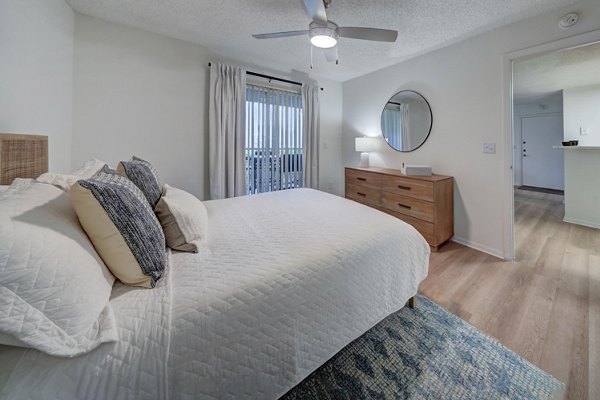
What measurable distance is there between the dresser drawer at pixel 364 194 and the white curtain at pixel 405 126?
780 millimetres

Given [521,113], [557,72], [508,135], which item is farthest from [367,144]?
[521,113]

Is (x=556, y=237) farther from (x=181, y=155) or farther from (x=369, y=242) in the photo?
(x=181, y=155)

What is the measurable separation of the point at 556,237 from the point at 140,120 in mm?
5081

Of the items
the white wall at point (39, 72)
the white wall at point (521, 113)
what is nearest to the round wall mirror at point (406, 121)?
the white wall at point (39, 72)

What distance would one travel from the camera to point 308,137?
3.95m

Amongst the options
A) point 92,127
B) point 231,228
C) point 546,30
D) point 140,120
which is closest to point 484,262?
point 546,30

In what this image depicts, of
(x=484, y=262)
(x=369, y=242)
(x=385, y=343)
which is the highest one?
(x=369, y=242)

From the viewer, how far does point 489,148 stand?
103 inches

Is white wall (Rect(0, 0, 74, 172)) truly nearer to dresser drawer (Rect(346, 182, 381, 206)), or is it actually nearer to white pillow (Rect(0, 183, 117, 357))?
white pillow (Rect(0, 183, 117, 357))

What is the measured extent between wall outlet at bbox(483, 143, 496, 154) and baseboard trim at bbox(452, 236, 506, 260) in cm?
103

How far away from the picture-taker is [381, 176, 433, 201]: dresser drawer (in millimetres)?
2745

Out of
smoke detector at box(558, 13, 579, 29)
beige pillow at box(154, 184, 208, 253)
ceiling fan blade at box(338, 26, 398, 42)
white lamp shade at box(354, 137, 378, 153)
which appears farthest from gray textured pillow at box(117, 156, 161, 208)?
smoke detector at box(558, 13, 579, 29)

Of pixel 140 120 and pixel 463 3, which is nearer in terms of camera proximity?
pixel 463 3

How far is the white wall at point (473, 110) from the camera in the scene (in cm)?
236
